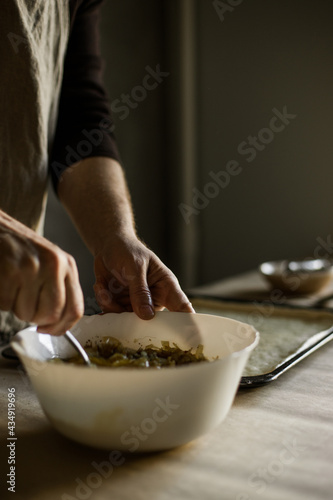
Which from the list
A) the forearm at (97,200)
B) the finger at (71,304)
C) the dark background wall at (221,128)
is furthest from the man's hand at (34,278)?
the dark background wall at (221,128)

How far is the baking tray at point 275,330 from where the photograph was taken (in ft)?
3.06

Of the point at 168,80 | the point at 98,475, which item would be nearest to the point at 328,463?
the point at 98,475

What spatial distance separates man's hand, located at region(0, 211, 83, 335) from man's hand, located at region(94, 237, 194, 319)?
0.27m

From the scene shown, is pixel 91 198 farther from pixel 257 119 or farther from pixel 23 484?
pixel 257 119

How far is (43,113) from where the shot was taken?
115cm

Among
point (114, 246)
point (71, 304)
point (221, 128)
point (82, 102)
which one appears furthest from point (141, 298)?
point (221, 128)

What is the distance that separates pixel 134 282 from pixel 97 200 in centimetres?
28

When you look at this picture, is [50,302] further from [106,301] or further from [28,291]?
[106,301]

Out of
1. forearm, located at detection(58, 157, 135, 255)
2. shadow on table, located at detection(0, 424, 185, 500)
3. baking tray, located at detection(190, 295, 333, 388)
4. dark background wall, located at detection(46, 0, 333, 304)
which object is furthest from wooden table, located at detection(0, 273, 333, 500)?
dark background wall, located at detection(46, 0, 333, 304)

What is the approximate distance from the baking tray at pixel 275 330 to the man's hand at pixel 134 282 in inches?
6.9

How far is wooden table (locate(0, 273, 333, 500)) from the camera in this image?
0.55 metres

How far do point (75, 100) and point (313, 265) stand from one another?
1.05m

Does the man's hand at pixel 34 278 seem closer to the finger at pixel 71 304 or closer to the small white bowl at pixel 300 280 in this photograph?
the finger at pixel 71 304

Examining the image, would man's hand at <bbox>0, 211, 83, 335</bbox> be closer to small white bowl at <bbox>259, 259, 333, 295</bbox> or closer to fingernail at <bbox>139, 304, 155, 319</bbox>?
fingernail at <bbox>139, 304, 155, 319</bbox>
